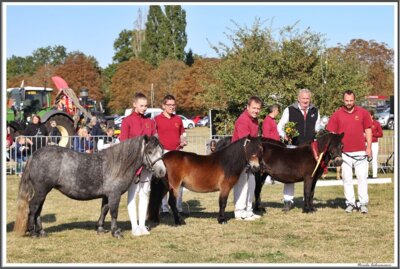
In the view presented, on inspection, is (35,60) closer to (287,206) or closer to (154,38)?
(154,38)

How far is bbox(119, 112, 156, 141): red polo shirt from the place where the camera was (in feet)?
29.6

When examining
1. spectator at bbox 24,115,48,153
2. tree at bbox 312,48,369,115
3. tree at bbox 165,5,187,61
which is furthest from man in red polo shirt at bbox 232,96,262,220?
tree at bbox 165,5,187,61

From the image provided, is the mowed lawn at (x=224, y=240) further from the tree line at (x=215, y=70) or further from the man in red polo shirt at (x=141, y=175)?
the tree line at (x=215, y=70)

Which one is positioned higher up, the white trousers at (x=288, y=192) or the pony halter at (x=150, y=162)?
the pony halter at (x=150, y=162)

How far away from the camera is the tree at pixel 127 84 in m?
60.2

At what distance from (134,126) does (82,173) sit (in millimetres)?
1115

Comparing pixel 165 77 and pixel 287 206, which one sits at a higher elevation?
pixel 165 77

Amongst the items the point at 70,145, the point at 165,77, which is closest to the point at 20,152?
the point at 70,145

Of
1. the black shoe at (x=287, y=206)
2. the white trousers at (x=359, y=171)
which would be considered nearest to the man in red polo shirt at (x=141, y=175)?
the black shoe at (x=287, y=206)

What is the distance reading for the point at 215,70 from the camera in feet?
67.9

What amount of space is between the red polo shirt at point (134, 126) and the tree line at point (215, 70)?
10.6m

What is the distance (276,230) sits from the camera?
30.7ft

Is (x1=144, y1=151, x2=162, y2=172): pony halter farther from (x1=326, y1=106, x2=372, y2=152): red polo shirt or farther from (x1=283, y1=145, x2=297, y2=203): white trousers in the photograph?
(x1=326, y1=106, x2=372, y2=152): red polo shirt

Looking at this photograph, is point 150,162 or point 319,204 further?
point 319,204
